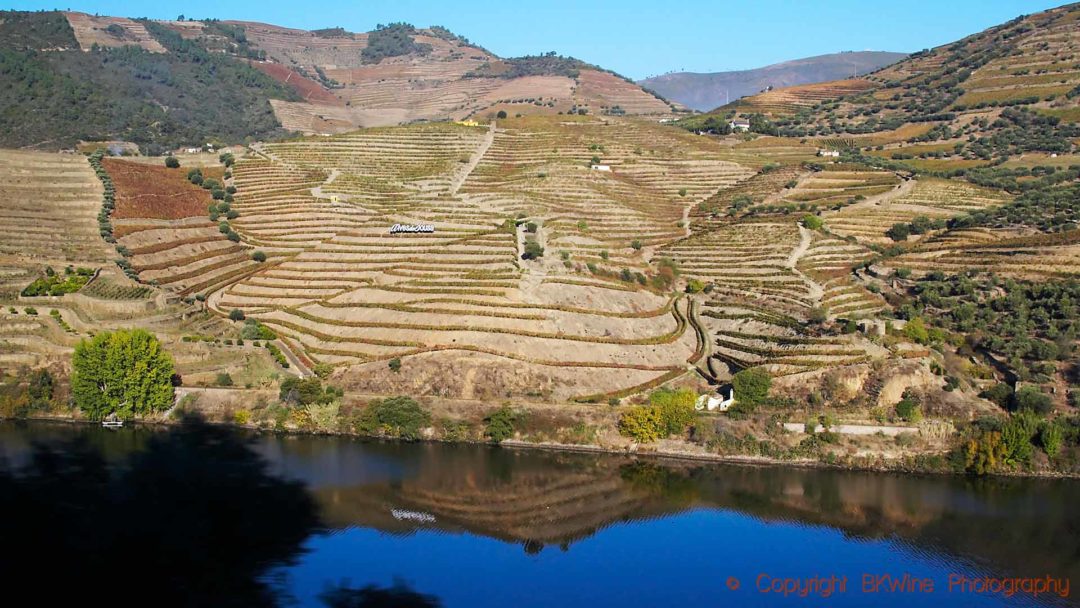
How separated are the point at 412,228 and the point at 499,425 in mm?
27803

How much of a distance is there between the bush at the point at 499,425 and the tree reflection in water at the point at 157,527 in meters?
11.7

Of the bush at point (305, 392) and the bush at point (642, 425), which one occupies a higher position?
the bush at point (305, 392)

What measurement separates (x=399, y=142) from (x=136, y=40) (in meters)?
98.8

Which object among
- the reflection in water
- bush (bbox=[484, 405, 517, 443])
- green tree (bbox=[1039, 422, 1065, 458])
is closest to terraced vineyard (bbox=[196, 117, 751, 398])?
bush (bbox=[484, 405, 517, 443])

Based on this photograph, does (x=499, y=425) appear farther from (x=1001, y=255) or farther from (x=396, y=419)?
(x=1001, y=255)

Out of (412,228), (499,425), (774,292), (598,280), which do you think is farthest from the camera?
(412,228)

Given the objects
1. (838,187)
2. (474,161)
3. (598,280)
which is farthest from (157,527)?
(838,187)

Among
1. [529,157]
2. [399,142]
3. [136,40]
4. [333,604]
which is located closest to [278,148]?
[399,142]

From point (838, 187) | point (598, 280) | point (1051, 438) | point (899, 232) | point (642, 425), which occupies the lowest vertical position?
point (1051, 438)

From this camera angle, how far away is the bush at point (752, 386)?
57000mm

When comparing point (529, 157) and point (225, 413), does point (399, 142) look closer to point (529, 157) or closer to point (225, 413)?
point (529, 157)

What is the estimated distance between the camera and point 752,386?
188ft

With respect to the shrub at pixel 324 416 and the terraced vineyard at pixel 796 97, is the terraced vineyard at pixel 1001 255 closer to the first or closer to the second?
the shrub at pixel 324 416

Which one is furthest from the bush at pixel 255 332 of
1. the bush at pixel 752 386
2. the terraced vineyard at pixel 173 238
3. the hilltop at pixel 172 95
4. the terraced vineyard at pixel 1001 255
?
the hilltop at pixel 172 95
